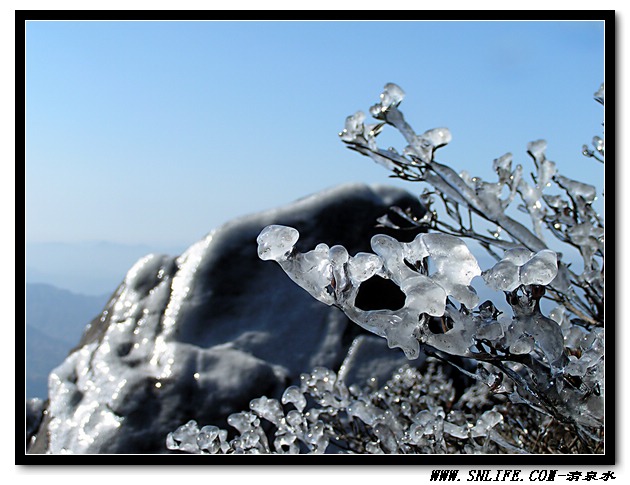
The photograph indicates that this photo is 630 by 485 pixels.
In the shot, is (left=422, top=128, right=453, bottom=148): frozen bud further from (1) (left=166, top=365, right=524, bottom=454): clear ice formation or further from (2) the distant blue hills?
(2) the distant blue hills

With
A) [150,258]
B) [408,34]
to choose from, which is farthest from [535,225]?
[150,258]

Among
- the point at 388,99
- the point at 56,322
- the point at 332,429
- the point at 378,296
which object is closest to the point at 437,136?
the point at 388,99

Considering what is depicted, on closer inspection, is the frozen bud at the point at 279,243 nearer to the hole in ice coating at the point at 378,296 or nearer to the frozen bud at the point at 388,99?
the frozen bud at the point at 388,99

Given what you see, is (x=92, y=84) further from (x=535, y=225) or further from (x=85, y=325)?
(x=535, y=225)

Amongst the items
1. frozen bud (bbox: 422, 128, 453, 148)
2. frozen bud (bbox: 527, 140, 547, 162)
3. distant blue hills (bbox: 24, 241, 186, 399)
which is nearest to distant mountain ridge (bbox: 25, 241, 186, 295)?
distant blue hills (bbox: 24, 241, 186, 399)

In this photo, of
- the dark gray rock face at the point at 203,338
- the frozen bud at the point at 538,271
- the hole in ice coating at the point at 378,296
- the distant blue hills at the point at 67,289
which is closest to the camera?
the frozen bud at the point at 538,271

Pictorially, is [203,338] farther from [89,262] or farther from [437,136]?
[437,136]

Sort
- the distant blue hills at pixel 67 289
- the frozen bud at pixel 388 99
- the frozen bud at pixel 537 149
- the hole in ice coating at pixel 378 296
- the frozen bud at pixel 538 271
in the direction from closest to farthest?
the frozen bud at pixel 538 271, the frozen bud at pixel 388 99, the frozen bud at pixel 537 149, the distant blue hills at pixel 67 289, the hole in ice coating at pixel 378 296

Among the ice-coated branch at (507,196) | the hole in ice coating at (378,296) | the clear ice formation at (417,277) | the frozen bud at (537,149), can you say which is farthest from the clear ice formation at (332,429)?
the hole in ice coating at (378,296)
